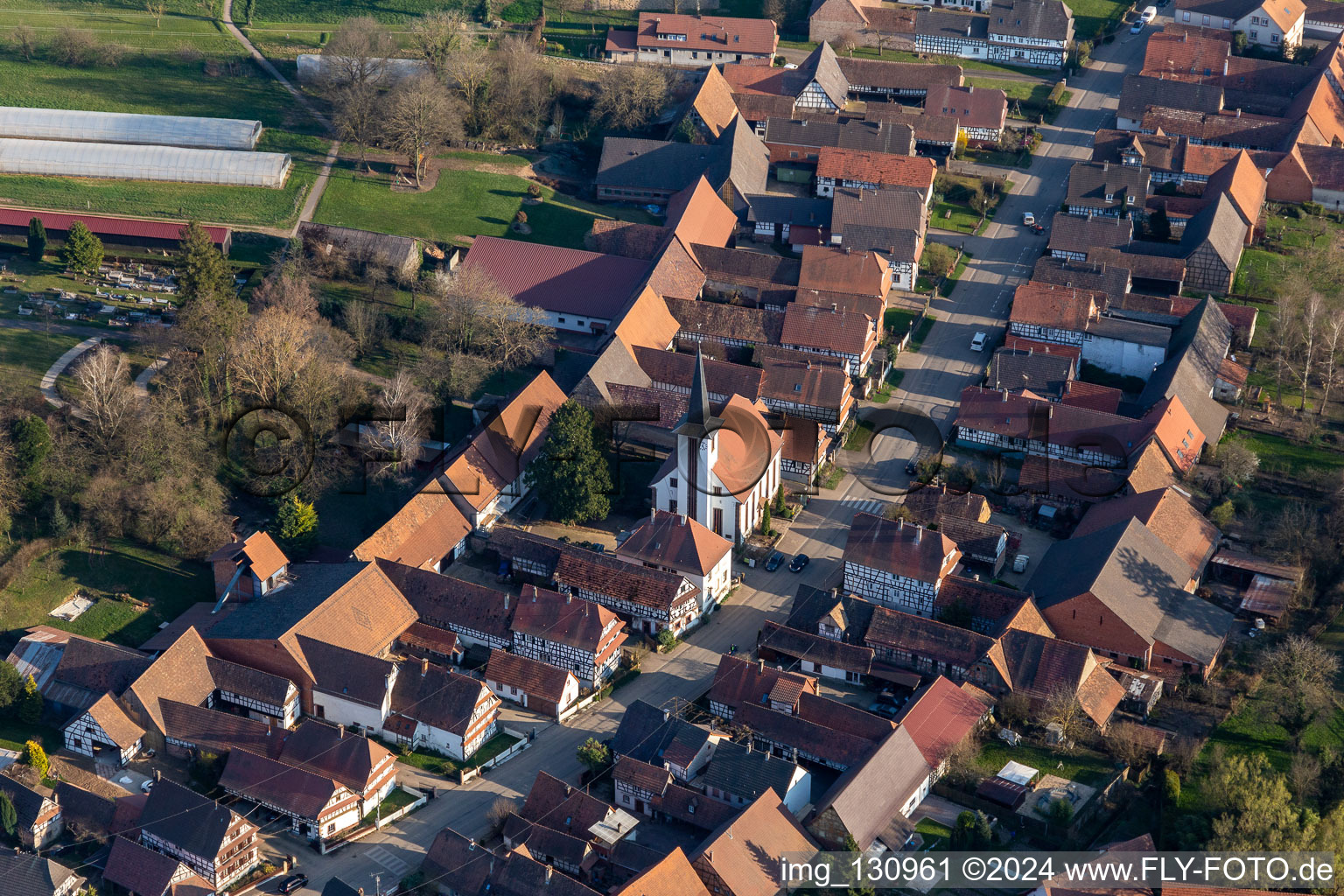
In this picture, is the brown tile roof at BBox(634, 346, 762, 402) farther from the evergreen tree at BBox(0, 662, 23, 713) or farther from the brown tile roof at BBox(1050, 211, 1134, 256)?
the evergreen tree at BBox(0, 662, 23, 713)

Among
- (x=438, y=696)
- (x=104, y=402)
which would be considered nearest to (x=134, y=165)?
(x=104, y=402)

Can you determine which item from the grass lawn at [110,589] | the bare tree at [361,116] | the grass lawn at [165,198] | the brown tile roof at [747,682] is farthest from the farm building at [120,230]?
the brown tile roof at [747,682]

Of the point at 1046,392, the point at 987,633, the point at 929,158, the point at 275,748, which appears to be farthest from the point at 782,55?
the point at 275,748

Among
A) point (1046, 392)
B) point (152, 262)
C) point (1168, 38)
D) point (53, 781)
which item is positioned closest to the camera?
point (53, 781)

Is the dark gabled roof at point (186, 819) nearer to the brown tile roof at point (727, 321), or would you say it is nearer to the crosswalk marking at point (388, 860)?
the crosswalk marking at point (388, 860)

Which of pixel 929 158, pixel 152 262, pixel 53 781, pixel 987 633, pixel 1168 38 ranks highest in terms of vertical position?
pixel 1168 38

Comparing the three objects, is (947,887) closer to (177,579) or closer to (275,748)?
(275,748)
